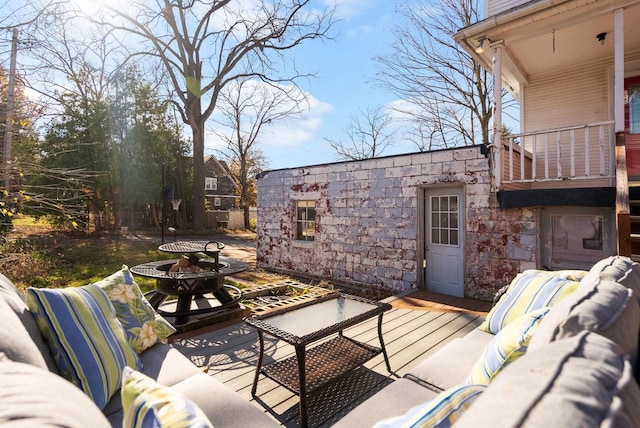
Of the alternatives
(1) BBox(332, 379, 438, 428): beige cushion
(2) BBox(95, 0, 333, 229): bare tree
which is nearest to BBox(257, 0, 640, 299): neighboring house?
(1) BBox(332, 379, 438, 428): beige cushion

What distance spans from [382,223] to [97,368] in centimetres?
499

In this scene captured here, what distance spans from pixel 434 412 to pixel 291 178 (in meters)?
6.91

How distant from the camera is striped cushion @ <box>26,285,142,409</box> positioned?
1.45 metres

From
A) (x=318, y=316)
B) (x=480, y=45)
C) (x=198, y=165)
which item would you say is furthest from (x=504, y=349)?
(x=198, y=165)

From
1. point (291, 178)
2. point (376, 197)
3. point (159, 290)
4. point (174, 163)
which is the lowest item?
point (159, 290)

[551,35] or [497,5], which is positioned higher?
[497,5]

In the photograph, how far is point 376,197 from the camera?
6074mm

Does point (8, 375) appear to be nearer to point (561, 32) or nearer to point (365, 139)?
point (561, 32)

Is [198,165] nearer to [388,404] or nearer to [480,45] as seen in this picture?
[480,45]

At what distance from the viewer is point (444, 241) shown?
543 centimetres

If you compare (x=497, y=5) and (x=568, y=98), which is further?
(x=568, y=98)

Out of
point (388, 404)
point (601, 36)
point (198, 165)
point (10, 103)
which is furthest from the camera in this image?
point (198, 165)

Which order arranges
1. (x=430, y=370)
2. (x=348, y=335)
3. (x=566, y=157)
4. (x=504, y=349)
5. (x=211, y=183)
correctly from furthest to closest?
1. (x=211, y=183)
2. (x=566, y=157)
3. (x=348, y=335)
4. (x=430, y=370)
5. (x=504, y=349)

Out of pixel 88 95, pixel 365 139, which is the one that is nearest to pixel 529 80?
pixel 365 139
